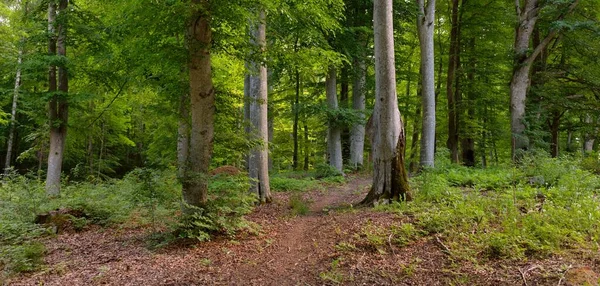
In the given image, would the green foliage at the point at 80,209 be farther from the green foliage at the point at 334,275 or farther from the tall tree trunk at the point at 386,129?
the tall tree trunk at the point at 386,129

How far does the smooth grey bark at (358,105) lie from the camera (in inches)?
575

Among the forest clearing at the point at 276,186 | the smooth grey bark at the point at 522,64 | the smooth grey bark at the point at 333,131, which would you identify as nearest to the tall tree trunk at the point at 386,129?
the forest clearing at the point at 276,186

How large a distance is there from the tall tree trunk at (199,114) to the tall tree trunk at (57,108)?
7.05 meters

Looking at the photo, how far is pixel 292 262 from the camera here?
4.55 metres

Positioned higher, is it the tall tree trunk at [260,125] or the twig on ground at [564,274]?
the tall tree trunk at [260,125]

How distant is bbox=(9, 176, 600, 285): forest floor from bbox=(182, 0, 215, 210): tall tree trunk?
846 mm

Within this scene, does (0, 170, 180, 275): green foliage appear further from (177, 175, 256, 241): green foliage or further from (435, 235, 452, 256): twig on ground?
(435, 235, 452, 256): twig on ground

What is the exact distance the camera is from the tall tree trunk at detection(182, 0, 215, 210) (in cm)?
511

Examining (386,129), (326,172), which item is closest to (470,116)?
(326,172)

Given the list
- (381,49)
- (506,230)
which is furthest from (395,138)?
(506,230)

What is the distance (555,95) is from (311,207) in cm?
995

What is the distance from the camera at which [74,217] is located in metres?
6.72

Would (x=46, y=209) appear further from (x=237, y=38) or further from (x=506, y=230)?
(x=506, y=230)

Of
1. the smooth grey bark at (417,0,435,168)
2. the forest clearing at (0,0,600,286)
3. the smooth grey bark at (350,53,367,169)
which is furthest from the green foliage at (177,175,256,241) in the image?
the smooth grey bark at (350,53,367,169)
